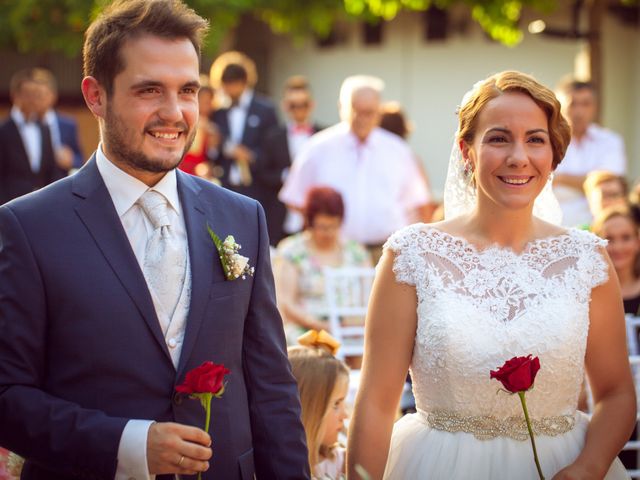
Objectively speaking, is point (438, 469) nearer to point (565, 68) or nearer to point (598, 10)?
point (598, 10)

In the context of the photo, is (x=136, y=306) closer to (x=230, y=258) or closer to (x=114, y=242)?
(x=114, y=242)

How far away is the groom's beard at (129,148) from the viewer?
3.25 metres

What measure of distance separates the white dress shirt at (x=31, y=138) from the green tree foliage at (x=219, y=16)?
4.98 metres

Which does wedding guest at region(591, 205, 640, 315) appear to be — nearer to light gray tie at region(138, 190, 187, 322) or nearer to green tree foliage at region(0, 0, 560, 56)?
light gray tie at region(138, 190, 187, 322)

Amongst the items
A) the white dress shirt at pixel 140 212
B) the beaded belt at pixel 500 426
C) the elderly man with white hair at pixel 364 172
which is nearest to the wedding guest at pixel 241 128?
the elderly man with white hair at pixel 364 172

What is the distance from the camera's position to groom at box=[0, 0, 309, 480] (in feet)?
10.1

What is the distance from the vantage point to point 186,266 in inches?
131

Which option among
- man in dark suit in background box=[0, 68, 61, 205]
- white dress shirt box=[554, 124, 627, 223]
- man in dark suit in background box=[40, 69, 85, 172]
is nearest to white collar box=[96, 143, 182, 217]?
white dress shirt box=[554, 124, 627, 223]

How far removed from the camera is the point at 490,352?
149 inches

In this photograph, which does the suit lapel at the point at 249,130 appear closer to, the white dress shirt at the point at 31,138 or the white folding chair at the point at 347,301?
the white dress shirt at the point at 31,138

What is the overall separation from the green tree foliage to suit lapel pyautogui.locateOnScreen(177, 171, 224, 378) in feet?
37.7

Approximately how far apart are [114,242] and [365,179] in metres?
6.48

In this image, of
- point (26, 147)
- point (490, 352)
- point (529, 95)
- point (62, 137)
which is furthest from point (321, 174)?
point (490, 352)

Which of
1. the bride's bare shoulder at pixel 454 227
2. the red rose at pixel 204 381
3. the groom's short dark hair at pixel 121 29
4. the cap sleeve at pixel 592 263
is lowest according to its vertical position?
the red rose at pixel 204 381
